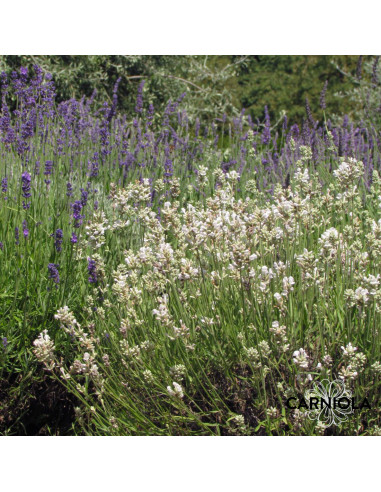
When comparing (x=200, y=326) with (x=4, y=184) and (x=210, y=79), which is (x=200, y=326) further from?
(x=210, y=79)

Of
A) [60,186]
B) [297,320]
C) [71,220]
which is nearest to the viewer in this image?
[297,320]

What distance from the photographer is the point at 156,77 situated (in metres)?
8.48

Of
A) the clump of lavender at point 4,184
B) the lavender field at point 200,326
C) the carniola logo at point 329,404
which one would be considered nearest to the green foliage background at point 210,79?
the clump of lavender at point 4,184

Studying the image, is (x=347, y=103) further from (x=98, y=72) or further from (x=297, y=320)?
(x=297, y=320)

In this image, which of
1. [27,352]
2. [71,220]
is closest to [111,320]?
[27,352]

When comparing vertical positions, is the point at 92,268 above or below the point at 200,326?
above

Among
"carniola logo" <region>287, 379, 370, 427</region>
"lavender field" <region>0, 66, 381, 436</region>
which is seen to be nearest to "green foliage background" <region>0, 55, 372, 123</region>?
"lavender field" <region>0, 66, 381, 436</region>

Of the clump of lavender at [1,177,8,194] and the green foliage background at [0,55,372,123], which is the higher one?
the green foliage background at [0,55,372,123]

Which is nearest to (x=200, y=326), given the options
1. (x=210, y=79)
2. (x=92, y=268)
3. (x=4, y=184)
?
→ (x=92, y=268)

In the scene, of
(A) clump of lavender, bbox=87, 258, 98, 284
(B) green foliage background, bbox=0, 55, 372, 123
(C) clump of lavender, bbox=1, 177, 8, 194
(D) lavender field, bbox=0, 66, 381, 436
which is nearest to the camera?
(D) lavender field, bbox=0, 66, 381, 436

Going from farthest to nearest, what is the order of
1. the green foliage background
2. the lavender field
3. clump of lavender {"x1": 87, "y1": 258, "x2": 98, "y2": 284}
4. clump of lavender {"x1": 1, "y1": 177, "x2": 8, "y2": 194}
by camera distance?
the green foliage background → clump of lavender {"x1": 1, "y1": 177, "x2": 8, "y2": 194} → clump of lavender {"x1": 87, "y1": 258, "x2": 98, "y2": 284} → the lavender field

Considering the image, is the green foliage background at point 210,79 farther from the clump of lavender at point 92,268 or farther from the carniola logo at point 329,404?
the carniola logo at point 329,404

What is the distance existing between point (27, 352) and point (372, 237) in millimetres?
1738

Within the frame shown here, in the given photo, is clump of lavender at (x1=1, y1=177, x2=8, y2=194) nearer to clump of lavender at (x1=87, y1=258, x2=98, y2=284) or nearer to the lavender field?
the lavender field
